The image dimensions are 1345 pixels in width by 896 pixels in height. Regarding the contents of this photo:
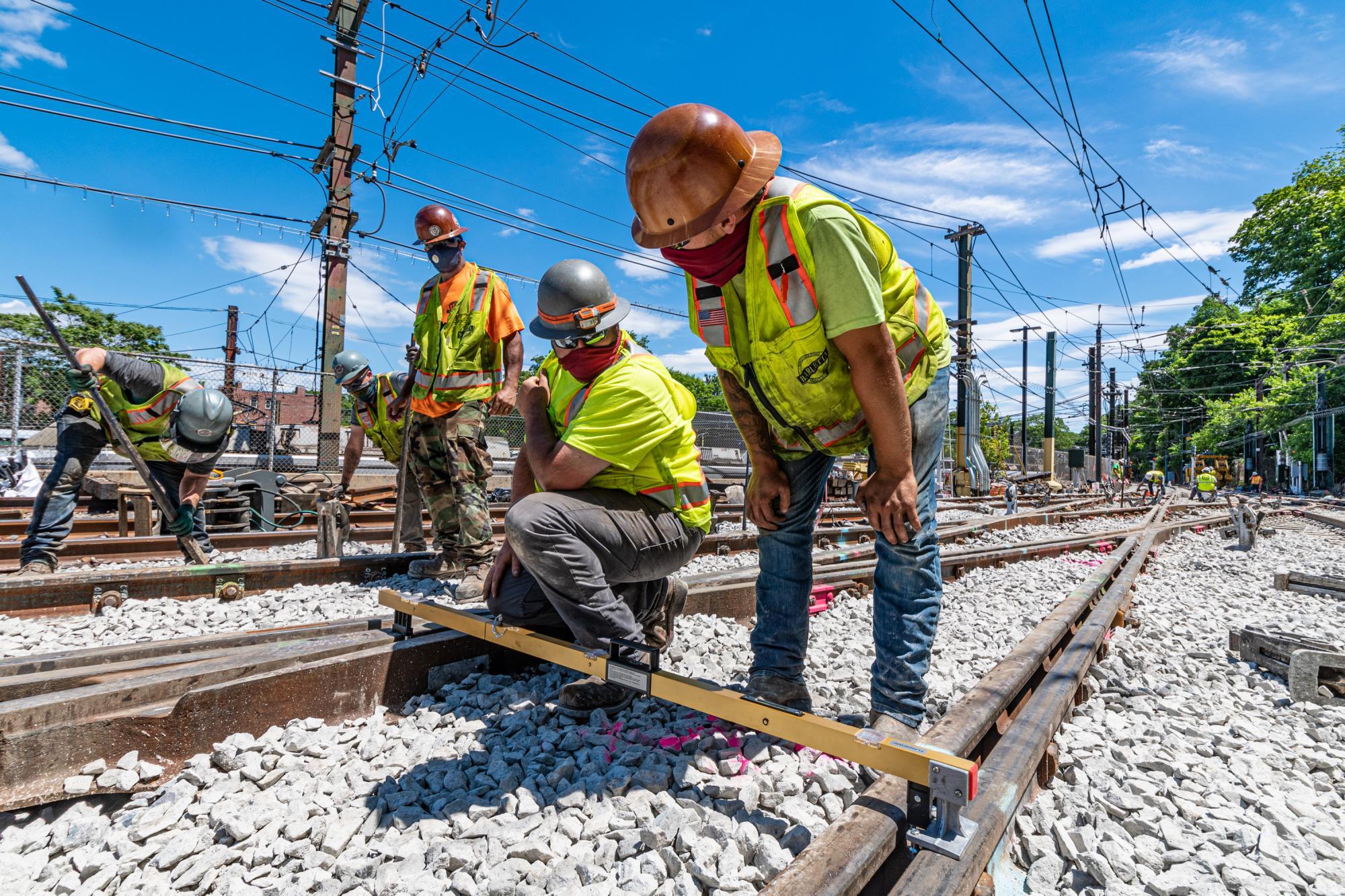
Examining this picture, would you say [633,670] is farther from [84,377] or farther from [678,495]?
[84,377]

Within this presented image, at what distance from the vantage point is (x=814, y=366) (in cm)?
192

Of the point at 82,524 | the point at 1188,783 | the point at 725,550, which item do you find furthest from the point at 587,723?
the point at 82,524

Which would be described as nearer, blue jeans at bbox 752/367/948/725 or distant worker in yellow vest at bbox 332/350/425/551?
blue jeans at bbox 752/367/948/725

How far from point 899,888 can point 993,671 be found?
145cm

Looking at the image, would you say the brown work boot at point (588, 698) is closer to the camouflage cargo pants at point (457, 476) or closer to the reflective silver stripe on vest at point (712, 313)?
the reflective silver stripe on vest at point (712, 313)

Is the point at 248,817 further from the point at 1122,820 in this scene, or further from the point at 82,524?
the point at 82,524

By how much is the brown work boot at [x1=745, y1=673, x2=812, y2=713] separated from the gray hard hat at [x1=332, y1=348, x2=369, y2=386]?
4.96 meters

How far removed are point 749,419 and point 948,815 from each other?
133 cm

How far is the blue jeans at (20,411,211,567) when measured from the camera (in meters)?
5.07

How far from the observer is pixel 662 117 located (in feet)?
5.89

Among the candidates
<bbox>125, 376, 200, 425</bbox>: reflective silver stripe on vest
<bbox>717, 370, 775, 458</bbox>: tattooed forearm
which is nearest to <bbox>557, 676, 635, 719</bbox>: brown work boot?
<bbox>717, 370, 775, 458</bbox>: tattooed forearm

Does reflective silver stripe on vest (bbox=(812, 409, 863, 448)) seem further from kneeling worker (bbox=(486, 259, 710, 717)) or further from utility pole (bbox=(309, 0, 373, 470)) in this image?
utility pole (bbox=(309, 0, 373, 470))

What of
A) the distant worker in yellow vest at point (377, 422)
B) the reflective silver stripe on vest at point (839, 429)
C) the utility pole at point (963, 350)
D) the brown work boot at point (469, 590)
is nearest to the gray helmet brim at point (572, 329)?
the reflective silver stripe on vest at point (839, 429)

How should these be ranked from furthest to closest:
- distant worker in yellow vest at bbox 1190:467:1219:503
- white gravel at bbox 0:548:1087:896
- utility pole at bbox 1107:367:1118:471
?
utility pole at bbox 1107:367:1118:471
distant worker in yellow vest at bbox 1190:467:1219:503
white gravel at bbox 0:548:1087:896
